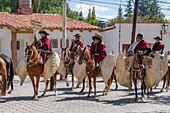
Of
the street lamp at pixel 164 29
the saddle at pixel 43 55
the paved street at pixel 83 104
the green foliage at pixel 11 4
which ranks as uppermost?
the green foliage at pixel 11 4

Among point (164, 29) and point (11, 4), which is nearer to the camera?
point (164, 29)

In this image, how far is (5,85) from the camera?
9508 millimetres

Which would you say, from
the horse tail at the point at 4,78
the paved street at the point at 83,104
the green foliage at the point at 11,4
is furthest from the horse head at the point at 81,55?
the green foliage at the point at 11,4

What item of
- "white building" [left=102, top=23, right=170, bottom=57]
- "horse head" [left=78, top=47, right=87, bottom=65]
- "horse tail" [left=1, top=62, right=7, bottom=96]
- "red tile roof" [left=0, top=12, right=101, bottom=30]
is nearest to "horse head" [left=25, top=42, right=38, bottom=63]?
→ "horse tail" [left=1, top=62, right=7, bottom=96]

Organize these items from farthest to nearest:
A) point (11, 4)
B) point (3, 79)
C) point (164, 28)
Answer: point (11, 4)
point (164, 28)
point (3, 79)

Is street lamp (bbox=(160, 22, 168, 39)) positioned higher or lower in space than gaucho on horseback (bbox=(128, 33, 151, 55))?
higher

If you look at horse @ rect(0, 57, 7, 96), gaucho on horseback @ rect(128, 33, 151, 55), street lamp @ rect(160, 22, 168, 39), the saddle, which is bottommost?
horse @ rect(0, 57, 7, 96)

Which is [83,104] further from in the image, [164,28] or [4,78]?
[164,28]

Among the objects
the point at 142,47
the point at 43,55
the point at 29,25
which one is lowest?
the point at 43,55

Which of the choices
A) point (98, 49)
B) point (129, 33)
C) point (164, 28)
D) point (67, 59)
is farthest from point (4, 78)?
point (164, 28)

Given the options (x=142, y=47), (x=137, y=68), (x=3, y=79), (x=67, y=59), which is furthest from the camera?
(x=67, y=59)

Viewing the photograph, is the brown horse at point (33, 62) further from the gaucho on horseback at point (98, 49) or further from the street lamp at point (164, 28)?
the street lamp at point (164, 28)

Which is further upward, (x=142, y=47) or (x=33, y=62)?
(x=142, y=47)

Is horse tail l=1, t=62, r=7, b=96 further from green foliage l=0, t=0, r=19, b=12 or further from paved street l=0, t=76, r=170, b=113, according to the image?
green foliage l=0, t=0, r=19, b=12
